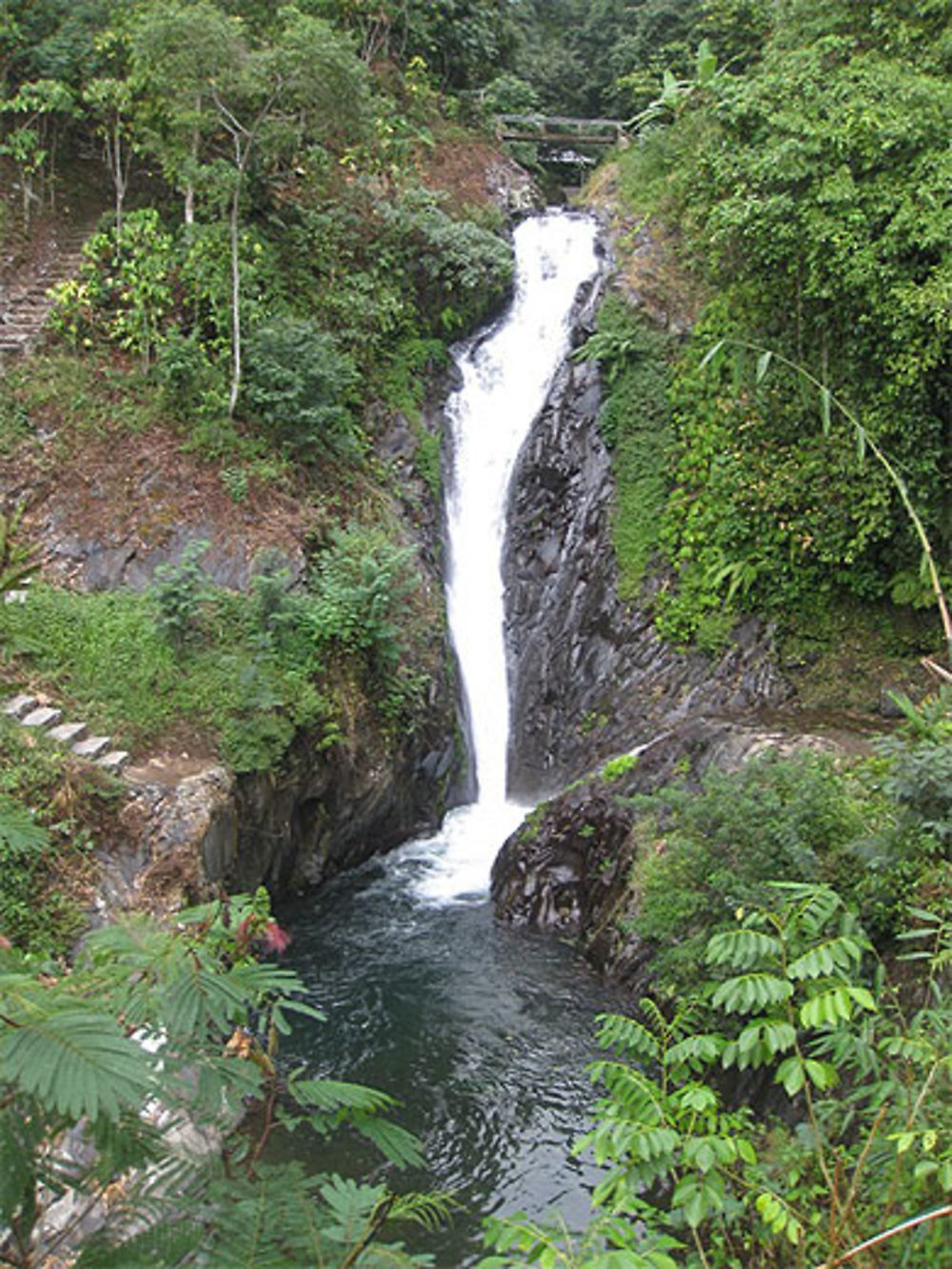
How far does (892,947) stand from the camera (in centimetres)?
558

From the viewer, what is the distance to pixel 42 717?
28.0 ft

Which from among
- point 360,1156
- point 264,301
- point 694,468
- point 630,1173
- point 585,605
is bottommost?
point 360,1156

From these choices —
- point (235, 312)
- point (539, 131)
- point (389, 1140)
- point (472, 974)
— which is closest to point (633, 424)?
point (235, 312)

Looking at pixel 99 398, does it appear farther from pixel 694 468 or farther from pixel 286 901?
pixel 694 468

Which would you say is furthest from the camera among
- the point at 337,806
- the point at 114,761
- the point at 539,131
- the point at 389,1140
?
the point at 539,131

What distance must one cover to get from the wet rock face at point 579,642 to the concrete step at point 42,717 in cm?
623

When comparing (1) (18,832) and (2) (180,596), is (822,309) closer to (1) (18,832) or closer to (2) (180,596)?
(2) (180,596)

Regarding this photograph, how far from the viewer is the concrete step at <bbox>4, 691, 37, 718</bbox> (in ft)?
27.2

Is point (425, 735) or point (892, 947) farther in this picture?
point (425, 735)

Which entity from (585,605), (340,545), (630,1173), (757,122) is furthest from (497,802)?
(630,1173)

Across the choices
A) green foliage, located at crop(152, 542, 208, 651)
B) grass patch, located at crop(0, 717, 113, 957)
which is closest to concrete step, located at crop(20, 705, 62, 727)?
grass patch, located at crop(0, 717, 113, 957)

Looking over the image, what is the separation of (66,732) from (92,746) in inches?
10.5

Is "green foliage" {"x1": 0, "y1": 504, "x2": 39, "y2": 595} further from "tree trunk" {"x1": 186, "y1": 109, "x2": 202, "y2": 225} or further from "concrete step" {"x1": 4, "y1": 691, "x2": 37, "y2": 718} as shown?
"tree trunk" {"x1": 186, "y1": 109, "x2": 202, "y2": 225}

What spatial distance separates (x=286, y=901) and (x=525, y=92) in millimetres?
18361
